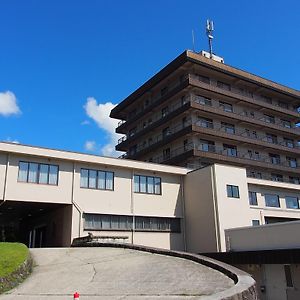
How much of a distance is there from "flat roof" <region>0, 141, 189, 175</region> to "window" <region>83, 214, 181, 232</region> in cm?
427

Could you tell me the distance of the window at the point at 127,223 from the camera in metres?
30.7

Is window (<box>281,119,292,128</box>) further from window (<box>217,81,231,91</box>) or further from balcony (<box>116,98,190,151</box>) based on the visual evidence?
balcony (<box>116,98,190,151</box>)

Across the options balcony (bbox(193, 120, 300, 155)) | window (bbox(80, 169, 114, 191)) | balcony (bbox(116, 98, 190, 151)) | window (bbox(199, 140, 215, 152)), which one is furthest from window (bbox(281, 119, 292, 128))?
window (bbox(80, 169, 114, 191))

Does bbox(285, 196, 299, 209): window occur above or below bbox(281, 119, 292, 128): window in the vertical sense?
below

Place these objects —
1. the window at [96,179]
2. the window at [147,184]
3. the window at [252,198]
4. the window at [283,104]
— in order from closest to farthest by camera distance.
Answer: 1. the window at [96,179]
2. the window at [147,184]
3. the window at [252,198]
4. the window at [283,104]

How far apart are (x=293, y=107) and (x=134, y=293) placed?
58.9 metres

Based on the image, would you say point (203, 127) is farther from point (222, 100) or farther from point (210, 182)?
point (210, 182)

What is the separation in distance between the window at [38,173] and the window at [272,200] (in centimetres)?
2198

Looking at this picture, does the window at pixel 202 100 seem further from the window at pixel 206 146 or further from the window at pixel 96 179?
the window at pixel 96 179

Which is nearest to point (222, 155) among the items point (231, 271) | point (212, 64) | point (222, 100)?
point (222, 100)

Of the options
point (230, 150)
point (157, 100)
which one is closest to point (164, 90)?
point (157, 100)

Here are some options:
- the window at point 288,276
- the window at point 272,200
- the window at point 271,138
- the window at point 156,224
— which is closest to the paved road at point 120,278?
the window at point 288,276

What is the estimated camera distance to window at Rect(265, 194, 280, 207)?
131 feet

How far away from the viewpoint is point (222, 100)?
53.5m
